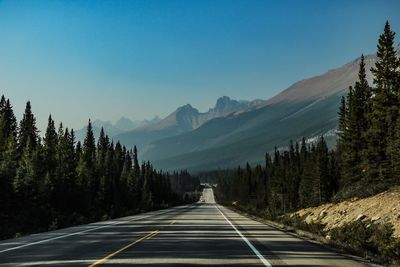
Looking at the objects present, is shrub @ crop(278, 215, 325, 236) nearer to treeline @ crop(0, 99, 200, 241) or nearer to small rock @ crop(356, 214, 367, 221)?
small rock @ crop(356, 214, 367, 221)

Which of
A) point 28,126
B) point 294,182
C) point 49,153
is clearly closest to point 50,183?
point 49,153

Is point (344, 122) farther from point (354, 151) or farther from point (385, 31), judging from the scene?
point (385, 31)

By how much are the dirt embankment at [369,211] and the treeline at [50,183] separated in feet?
71.0

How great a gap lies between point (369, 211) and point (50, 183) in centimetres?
3694

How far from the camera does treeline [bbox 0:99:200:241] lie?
46094mm

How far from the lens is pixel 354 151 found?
64.8 meters

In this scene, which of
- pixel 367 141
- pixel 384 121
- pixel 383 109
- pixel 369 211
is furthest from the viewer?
pixel 367 141

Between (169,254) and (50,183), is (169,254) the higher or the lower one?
the lower one

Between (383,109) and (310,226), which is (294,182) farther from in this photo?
(310,226)

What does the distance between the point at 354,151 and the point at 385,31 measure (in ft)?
63.5

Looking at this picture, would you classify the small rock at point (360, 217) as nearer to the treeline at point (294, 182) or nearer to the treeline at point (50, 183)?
the treeline at point (50, 183)

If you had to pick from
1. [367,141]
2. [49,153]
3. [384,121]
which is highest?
[49,153]

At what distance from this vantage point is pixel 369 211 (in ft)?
109

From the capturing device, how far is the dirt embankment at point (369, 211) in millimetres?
29033
